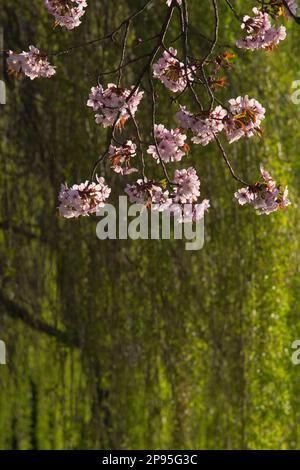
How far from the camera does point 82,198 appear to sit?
2.65m

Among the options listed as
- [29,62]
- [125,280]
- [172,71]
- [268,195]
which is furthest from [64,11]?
[125,280]

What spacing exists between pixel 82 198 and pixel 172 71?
14.1 inches

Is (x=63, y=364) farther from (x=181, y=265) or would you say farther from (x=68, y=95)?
(x=68, y=95)

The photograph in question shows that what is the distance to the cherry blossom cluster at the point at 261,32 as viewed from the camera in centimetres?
274

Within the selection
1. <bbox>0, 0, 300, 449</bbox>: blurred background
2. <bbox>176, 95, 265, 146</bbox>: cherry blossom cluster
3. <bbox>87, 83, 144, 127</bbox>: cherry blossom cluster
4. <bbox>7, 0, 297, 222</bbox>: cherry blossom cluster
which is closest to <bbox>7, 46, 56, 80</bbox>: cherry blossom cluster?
<bbox>7, 0, 297, 222</bbox>: cherry blossom cluster

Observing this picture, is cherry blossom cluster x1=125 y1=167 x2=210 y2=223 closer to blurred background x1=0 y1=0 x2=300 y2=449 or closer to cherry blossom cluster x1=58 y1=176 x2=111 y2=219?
cherry blossom cluster x1=58 y1=176 x2=111 y2=219

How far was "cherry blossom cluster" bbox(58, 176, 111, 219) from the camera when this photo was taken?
8.67 ft

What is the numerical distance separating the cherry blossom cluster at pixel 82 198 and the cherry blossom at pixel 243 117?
327 mm

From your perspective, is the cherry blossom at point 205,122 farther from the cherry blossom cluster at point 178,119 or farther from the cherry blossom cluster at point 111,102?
the cherry blossom cluster at point 111,102

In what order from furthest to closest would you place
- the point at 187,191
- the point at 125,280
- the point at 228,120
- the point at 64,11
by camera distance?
the point at 125,280
the point at 187,191
the point at 64,11
the point at 228,120

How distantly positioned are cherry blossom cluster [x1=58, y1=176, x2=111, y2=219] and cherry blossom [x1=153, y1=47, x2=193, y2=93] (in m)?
0.29

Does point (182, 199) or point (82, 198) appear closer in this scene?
point (82, 198)

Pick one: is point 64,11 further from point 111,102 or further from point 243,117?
point 243,117

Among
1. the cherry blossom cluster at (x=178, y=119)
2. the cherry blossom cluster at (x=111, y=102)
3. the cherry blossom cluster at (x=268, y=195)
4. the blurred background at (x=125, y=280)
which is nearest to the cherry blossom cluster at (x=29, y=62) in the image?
the cherry blossom cluster at (x=178, y=119)
